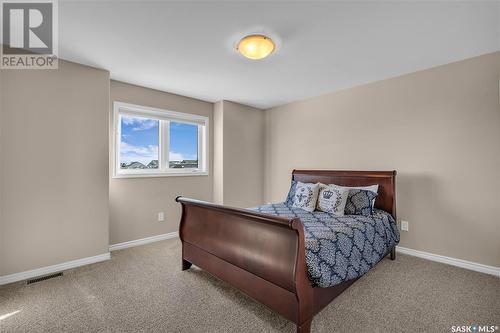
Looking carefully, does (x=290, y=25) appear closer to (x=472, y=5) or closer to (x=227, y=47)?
(x=227, y=47)

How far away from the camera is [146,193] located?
360 centimetres

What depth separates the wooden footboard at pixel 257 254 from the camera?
61.9 inches

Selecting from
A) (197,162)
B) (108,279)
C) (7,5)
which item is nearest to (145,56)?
(7,5)

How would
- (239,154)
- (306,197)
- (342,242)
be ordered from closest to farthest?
(342,242), (306,197), (239,154)

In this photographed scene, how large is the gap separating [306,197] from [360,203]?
63cm

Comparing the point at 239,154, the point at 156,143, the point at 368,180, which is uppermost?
the point at 156,143

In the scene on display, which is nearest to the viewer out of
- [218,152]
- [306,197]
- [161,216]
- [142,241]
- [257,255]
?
[257,255]

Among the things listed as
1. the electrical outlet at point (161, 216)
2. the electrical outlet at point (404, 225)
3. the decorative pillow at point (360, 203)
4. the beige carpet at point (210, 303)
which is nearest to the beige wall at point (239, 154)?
the electrical outlet at point (161, 216)

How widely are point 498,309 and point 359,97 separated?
2.75m

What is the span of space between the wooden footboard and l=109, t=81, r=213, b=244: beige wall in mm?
1332

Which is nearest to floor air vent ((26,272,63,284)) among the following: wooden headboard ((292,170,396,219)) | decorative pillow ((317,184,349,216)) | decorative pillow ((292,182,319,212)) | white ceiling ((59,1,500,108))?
white ceiling ((59,1,500,108))

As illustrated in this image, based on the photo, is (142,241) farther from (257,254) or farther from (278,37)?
(278,37)

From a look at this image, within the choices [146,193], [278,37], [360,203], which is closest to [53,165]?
[146,193]

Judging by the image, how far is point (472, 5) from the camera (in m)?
1.78
